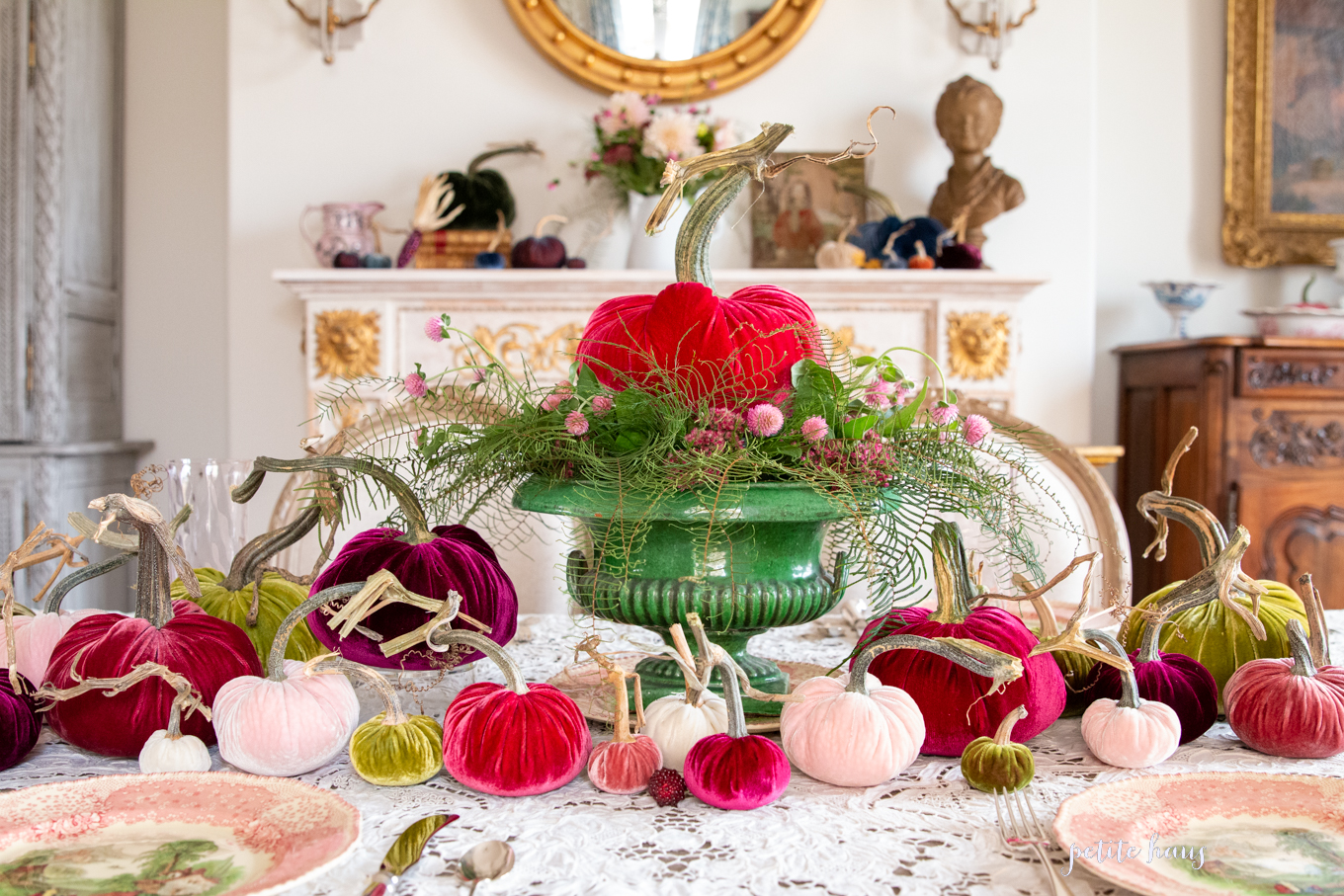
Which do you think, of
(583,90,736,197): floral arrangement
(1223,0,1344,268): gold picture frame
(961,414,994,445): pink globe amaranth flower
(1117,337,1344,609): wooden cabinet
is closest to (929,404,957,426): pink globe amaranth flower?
(961,414,994,445): pink globe amaranth flower

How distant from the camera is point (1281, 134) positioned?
2830 mm

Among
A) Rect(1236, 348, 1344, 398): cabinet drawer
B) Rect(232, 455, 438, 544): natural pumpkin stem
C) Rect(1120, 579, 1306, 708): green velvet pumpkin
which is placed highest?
Rect(1236, 348, 1344, 398): cabinet drawer

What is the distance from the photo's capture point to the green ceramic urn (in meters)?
0.53

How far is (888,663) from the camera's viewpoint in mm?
542

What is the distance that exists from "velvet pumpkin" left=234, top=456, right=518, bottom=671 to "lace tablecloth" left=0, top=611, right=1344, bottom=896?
0.07 m

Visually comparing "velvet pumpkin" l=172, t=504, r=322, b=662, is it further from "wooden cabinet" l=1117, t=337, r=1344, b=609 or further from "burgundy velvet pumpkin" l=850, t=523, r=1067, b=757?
"wooden cabinet" l=1117, t=337, r=1344, b=609

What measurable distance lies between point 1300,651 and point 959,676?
0.19 meters

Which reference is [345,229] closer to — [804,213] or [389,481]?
[804,213]

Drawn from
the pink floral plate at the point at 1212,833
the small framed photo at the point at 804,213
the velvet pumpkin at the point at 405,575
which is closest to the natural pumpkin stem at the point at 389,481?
the velvet pumpkin at the point at 405,575

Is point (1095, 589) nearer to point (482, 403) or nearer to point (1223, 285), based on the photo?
point (482, 403)

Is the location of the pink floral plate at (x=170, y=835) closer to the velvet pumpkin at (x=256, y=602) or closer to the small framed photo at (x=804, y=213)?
the velvet pumpkin at (x=256, y=602)

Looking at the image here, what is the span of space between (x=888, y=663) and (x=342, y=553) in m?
0.30

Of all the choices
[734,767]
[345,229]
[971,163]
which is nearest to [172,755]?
[734,767]

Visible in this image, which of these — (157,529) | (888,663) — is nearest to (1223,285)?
(888,663)
